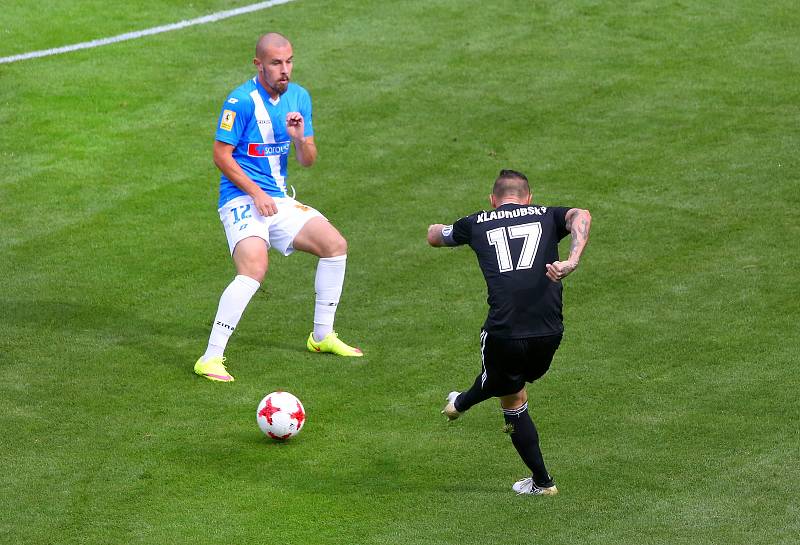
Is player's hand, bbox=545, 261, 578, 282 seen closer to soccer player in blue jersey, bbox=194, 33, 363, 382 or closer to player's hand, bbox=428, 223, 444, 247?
player's hand, bbox=428, 223, 444, 247

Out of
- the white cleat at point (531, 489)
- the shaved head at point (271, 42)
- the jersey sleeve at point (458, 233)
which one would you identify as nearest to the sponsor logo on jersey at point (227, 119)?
the shaved head at point (271, 42)

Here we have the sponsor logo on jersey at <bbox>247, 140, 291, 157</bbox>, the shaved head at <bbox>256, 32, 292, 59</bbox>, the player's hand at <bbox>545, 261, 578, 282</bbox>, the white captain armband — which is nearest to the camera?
the player's hand at <bbox>545, 261, 578, 282</bbox>

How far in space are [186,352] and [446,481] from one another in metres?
3.76

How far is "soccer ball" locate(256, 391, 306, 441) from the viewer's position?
34.3 feet

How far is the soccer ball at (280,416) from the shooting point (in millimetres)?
10461

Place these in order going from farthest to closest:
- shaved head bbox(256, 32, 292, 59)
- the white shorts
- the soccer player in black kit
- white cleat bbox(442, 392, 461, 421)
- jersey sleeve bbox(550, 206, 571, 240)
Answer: the white shorts, shaved head bbox(256, 32, 292, 59), white cleat bbox(442, 392, 461, 421), jersey sleeve bbox(550, 206, 571, 240), the soccer player in black kit

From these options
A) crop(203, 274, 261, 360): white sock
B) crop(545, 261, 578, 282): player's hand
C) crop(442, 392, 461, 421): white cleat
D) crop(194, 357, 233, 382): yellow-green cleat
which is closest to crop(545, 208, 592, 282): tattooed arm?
crop(545, 261, 578, 282): player's hand

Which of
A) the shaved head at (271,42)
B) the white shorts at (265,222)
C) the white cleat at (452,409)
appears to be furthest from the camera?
the white shorts at (265,222)

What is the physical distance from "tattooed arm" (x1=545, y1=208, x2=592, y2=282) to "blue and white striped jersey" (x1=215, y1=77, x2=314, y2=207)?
4.01 meters

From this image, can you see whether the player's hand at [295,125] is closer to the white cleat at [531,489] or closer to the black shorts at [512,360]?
the black shorts at [512,360]

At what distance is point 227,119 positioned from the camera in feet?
39.8

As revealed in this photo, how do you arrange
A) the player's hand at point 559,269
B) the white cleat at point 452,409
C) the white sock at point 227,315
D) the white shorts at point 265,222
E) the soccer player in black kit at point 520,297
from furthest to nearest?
1. the white shorts at point 265,222
2. the white sock at point 227,315
3. the white cleat at point 452,409
4. the soccer player in black kit at point 520,297
5. the player's hand at point 559,269

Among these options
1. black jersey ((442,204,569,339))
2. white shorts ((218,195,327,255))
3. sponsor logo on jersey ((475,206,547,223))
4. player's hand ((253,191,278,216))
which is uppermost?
sponsor logo on jersey ((475,206,547,223))

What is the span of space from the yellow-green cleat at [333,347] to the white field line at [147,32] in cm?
1042
